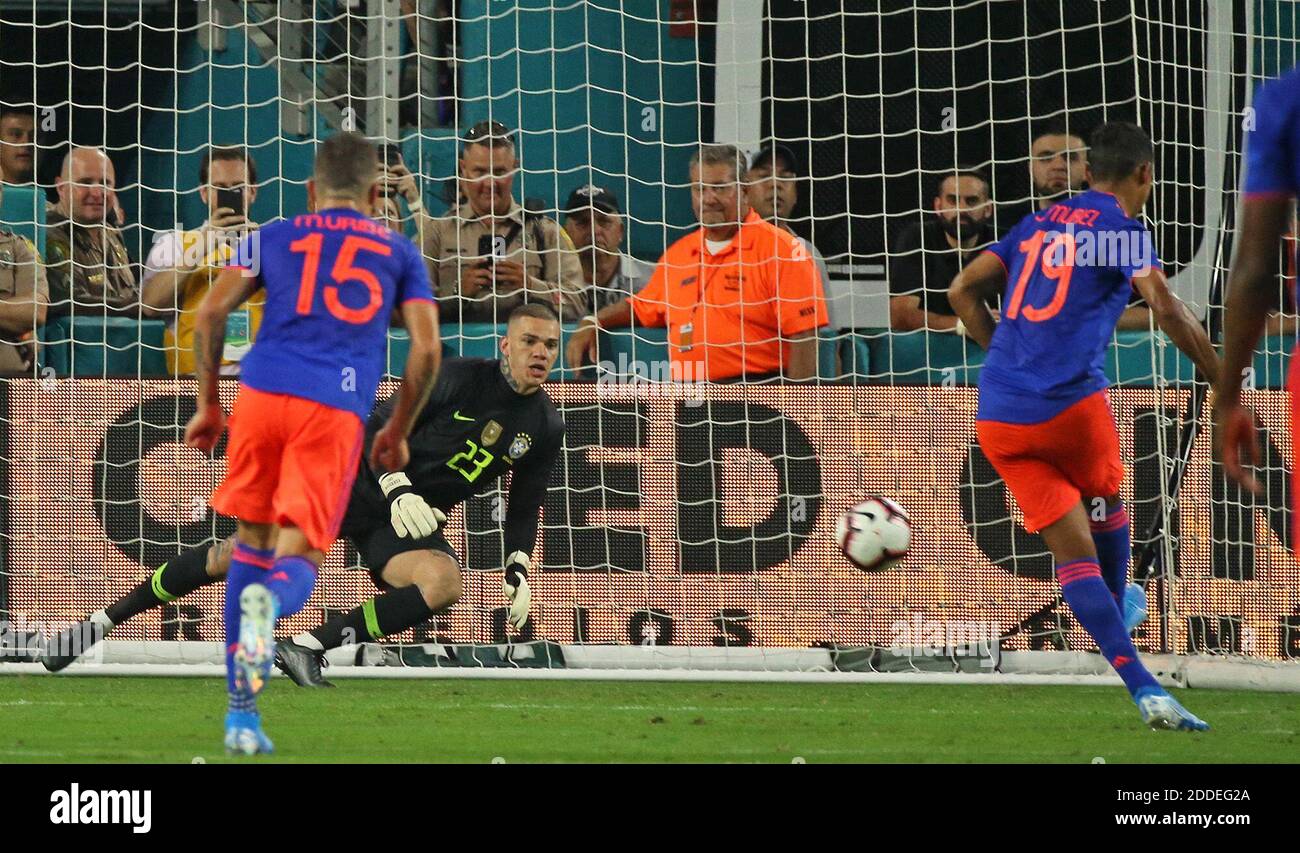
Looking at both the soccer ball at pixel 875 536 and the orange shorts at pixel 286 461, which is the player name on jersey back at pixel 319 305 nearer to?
the orange shorts at pixel 286 461

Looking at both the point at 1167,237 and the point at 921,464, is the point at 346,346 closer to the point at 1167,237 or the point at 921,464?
the point at 921,464

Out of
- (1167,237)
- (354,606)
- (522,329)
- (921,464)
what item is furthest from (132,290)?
(1167,237)

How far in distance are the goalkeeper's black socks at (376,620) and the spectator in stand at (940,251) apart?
10.2 feet

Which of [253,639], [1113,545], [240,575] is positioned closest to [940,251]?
[1113,545]

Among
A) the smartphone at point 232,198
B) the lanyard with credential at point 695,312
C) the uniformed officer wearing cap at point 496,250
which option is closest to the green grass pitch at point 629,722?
the lanyard with credential at point 695,312

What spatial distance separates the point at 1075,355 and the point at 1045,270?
291mm

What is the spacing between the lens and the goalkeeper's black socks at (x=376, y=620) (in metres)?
7.12

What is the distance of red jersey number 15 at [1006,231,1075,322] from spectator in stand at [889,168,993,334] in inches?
113

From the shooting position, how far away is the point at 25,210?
9258 mm

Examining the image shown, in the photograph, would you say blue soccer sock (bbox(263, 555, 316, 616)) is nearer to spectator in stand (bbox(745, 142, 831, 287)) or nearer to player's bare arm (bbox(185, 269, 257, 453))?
player's bare arm (bbox(185, 269, 257, 453))

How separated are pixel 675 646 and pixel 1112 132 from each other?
335 cm

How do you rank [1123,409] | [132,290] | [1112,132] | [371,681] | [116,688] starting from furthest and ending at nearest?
[132,290] < [1123,409] < [371,681] < [116,688] < [1112,132]

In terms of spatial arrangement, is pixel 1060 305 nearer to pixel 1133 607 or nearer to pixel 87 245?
pixel 1133 607

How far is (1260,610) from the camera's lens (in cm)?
820
